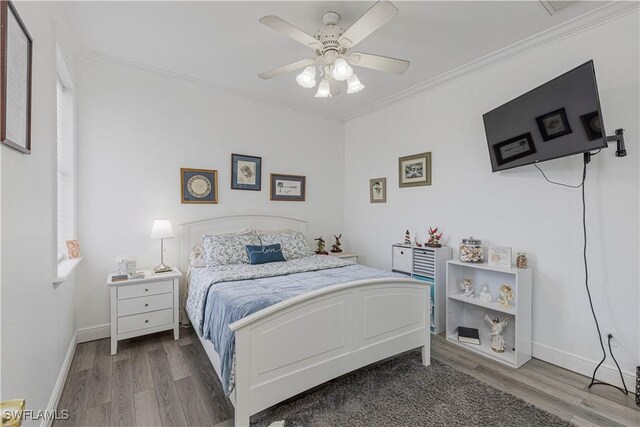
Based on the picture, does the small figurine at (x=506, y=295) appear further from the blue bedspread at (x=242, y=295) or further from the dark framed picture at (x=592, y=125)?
the dark framed picture at (x=592, y=125)

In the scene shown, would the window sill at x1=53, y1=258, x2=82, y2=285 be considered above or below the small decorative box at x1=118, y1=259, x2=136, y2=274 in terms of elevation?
above

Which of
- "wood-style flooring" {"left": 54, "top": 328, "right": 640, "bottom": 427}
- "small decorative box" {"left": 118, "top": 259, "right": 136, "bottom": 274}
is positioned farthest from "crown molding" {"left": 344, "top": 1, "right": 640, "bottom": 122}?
"small decorative box" {"left": 118, "top": 259, "right": 136, "bottom": 274}

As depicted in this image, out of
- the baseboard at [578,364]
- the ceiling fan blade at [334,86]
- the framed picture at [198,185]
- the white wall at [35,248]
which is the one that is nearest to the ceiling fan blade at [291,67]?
the ceiling fan blade at [334,86]

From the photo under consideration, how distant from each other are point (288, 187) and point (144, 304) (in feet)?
7.17

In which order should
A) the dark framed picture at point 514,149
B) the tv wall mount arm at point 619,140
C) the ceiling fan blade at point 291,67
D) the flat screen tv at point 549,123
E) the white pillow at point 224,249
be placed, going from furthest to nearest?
the white pillow at point 224,249
the dark framed picture at point 514,149
the ceiling fan blade at point 291,67
the tv wall mount arm at point 619,140
the flat screen tv at point 549,123

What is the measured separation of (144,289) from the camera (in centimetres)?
275

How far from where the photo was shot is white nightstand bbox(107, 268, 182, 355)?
2.63 m

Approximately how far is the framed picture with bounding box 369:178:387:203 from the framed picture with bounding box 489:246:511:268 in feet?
5.10

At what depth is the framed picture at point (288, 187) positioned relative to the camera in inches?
159

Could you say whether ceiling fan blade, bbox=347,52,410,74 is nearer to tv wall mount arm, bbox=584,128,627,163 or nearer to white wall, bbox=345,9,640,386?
white wall, bbox=345,9,640,386

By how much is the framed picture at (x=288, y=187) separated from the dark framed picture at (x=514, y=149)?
7.97ft

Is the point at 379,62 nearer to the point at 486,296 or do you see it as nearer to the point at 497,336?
the point at 486,296

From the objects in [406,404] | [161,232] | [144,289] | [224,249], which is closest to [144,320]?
[144,289]

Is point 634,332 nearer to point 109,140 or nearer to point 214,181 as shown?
point 214,181
